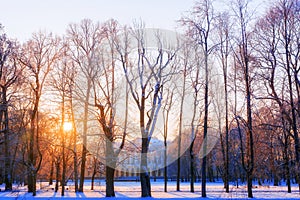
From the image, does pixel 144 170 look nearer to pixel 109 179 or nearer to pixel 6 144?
pixel 109 179

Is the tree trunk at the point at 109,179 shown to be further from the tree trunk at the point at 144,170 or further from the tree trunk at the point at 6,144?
the tree trunk at the point at 6,144

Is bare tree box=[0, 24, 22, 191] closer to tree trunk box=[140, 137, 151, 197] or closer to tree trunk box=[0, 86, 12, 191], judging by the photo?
tree trunk box=[0, 86, 12, 191]

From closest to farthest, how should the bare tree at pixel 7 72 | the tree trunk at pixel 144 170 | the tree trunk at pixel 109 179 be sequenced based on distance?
the bare tree at pixel 7 72 < the tree trunk at pixel 144 170 < the tree trunk at pixel 109 179

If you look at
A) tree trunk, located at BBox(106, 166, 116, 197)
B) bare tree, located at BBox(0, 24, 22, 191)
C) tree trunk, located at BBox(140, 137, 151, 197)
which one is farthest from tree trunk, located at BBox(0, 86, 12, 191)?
tree trunk, located at BBox(140, 137, 151, 197)

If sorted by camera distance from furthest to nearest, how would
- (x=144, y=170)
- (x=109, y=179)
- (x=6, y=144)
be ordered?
(x=6, y=144)
(x=109, y=179)
(x=144, y=170)

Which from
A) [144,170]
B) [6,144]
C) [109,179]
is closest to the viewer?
[144,170]

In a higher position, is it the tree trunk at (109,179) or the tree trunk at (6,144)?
the tree trunk at (6,144)

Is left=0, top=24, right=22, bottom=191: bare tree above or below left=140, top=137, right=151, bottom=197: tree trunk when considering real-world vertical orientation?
above

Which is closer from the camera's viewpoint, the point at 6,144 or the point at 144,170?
the point at 144,170

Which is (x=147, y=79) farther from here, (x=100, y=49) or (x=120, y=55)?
(x=100, y=49)

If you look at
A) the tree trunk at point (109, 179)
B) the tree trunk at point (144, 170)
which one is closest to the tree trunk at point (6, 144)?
the tree trunk at point (109, 179)

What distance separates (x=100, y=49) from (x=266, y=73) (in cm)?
1174

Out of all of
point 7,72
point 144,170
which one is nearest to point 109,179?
point 144,170

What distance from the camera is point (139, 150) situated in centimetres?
2372
